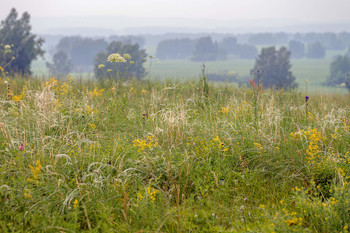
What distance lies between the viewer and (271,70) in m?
61.1

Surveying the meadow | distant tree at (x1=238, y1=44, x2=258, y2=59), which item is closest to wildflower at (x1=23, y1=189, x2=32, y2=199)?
the meadow

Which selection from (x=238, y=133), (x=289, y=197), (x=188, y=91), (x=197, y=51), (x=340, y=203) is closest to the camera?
(x=340, y=203)

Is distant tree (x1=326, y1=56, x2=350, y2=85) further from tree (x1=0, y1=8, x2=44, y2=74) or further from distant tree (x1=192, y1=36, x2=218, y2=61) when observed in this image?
tree (x1=0, y1=8, x2=44, y2=74)

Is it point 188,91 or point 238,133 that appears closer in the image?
point 238,133

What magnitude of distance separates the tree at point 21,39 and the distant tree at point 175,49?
11706 centimetres

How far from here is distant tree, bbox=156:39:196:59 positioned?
157 m

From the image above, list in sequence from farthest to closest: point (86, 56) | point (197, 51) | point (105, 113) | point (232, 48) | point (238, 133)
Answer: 1. point (232, 48)
2. point (197, 51)
3. point (86, 56)
4. point (105, 113)
5. point (238, 133)

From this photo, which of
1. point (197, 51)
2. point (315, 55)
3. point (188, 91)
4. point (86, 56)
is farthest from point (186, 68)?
point (188, 91)

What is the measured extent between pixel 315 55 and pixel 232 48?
4086 centimetres

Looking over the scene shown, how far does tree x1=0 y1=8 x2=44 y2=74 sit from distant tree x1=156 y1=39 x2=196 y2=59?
117 meters

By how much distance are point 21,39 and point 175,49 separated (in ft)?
405

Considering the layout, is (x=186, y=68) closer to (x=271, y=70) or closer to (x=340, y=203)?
(x=271, y=70)

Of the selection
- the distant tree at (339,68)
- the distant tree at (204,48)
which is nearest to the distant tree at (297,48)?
the distant tree at (204,48)

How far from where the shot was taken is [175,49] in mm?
159875
